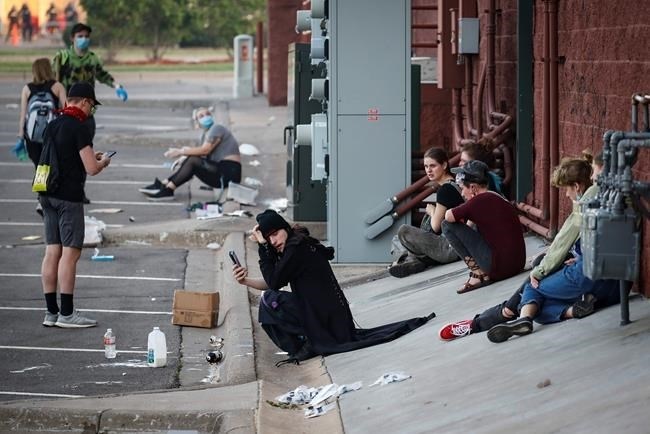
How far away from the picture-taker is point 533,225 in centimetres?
1221

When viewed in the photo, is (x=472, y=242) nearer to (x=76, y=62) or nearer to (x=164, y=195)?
(x=76, y=62)

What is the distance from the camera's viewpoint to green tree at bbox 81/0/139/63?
5462 cm

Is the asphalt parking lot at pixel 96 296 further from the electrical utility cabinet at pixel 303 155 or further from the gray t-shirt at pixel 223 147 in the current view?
the electrical utility cabinet at pixel 303 155

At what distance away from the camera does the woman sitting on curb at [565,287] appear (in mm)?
8953

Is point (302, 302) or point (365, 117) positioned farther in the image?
point (365, 117)

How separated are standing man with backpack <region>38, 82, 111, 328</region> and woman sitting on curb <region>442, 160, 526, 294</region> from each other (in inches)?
110

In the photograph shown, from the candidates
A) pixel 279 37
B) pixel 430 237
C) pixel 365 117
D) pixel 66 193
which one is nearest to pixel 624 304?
pixel 430 237

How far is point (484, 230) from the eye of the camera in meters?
Result: 10.8

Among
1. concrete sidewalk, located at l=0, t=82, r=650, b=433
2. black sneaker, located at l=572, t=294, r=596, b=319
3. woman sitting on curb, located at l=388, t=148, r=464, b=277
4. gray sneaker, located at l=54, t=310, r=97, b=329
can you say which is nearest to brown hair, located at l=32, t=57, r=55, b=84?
gray sneaker, located at l=54, t=310, r=97, b=329

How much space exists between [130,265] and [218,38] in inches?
1826

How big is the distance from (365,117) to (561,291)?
181 inches

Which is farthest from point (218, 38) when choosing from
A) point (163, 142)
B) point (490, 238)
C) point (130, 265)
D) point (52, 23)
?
point (490, 238)

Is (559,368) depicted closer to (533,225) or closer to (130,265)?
(533,225)

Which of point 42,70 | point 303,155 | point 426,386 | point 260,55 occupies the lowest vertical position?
point 426,386
